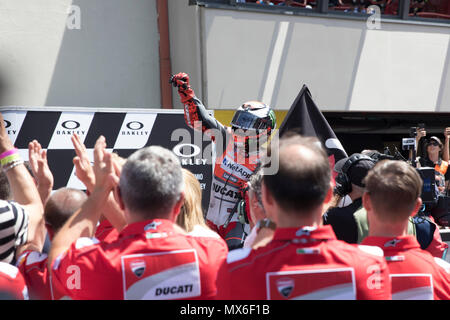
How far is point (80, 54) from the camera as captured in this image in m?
7.72

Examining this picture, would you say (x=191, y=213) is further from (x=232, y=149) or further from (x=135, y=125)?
(x=135, y=125)

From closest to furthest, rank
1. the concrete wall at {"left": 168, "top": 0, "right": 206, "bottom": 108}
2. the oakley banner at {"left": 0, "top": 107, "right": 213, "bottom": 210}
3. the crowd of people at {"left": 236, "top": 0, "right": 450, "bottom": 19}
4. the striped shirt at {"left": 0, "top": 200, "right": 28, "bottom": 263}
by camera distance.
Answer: the striped shirt at {"left": 0, "top": 200, "right": 28, "bottom": 263}, the oakley banner at {"left": 0, "top": 107, "right": 213, "bottom": 210}, the concrete wall at {"left": 168, "top": 0, "right": 206, "bottom": 108}, the crowd of people at {"left": 236, "top": 0, "right": 450, "bottom": 19}

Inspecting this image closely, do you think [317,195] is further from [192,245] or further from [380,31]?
[380,31]

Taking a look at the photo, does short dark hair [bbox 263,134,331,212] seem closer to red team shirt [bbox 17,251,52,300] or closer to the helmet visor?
red team shirt [bbox 17,251,52,300]

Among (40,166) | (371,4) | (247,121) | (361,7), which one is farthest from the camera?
(371,4)

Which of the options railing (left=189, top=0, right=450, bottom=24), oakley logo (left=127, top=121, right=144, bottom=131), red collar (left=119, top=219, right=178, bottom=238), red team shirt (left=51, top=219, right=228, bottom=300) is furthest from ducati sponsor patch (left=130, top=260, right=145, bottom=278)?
railing (left=189, top=0, right=450, bottom=24)

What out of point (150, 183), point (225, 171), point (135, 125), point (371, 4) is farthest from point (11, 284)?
point (371, 4)

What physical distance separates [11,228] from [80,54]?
21.0 ft

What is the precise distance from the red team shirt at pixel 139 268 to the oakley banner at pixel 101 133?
9.38 feet

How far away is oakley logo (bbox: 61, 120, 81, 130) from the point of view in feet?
14.3

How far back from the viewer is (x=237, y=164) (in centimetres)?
398

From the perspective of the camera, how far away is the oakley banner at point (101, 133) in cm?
426

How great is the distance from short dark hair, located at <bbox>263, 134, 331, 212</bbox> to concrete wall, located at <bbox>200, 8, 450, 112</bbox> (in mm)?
5951

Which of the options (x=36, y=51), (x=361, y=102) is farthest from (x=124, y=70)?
(x=361, y=102)
